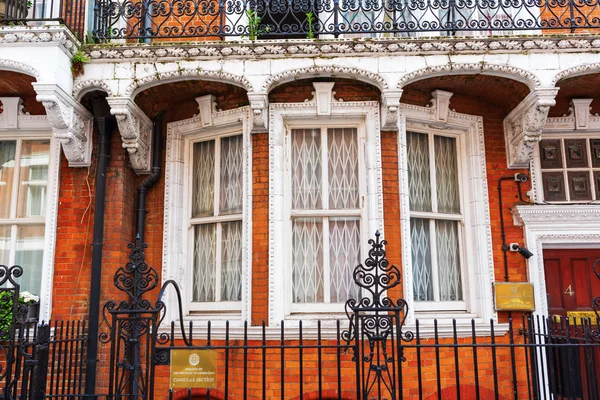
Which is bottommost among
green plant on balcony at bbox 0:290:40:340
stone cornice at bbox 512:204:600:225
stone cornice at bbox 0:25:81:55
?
green plant on balcony at bbox 0:290:40:340

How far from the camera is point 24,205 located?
7.76m

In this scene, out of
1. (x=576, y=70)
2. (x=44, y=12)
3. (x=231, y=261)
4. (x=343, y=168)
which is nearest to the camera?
(x=576, y=70)

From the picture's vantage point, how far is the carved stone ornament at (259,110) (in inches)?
274

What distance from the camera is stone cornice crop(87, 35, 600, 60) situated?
695 centimetres

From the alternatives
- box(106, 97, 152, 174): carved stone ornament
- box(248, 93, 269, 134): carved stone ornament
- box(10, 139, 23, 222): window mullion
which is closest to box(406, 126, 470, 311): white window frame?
box(248, 93, 269, 134): carved stone ornament

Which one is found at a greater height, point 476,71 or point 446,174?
point 476,71

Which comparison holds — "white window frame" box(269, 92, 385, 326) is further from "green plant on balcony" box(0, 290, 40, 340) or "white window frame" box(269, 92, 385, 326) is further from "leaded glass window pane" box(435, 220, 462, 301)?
"green plant on balcony" box(0, 290, 40, 340)

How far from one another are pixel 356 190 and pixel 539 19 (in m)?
3.56

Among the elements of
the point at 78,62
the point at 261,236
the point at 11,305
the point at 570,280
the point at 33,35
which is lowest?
the point at 11,305

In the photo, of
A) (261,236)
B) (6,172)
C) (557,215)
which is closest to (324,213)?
(261,236)

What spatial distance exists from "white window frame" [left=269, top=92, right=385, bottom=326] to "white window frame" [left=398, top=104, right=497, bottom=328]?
1.24 ft

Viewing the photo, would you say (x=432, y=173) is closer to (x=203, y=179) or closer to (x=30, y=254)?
(x=203, y=179)

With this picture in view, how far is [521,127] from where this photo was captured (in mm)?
7398

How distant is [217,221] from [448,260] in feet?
10.5
